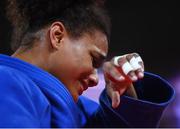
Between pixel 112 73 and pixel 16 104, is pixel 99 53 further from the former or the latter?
pixel 16 104

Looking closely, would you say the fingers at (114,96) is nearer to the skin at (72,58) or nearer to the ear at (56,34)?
the skin at (72,58)

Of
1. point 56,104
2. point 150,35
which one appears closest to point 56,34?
point 56,104

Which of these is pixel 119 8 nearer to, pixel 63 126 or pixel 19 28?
pixel 19 28

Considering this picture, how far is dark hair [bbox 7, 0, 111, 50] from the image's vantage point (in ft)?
2.96

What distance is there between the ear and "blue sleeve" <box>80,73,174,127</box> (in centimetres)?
15

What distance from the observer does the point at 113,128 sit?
3.06 ft

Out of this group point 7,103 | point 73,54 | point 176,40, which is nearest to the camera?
point 7,103

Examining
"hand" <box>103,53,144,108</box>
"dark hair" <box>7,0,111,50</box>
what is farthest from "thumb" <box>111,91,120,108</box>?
"dark hair" <box>7,0,111,50</box>

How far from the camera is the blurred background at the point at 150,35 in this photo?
1723mm

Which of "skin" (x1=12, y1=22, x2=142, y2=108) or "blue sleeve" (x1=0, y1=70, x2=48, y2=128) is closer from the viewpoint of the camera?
"blue sleeve" (x1=0, y1=70, x2=48, y2=128)

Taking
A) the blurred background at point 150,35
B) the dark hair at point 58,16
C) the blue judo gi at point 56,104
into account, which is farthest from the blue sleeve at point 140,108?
the blurred background at point 150,35

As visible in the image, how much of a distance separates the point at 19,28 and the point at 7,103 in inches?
10.7

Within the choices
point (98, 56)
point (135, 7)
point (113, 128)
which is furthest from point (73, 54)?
point (135, 7)

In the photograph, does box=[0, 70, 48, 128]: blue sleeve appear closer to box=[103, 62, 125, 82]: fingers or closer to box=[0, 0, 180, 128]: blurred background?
box=[103, 62, 125, 82]: fingers
